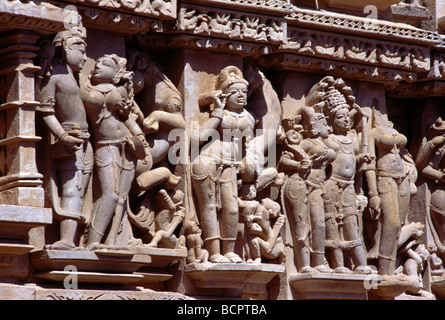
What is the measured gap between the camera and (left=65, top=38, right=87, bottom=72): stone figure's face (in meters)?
10.0

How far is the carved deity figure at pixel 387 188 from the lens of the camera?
12.2 meters

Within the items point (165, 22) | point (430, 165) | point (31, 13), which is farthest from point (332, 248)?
point (31, 13)

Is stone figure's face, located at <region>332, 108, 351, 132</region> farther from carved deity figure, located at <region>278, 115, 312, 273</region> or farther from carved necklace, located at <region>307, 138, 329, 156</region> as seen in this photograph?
carved deity figure, located at <region>278, 115, 312, 273</region>

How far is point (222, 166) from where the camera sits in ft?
35.9

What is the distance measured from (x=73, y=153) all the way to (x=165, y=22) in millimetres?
1438

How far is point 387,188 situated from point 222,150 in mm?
1928

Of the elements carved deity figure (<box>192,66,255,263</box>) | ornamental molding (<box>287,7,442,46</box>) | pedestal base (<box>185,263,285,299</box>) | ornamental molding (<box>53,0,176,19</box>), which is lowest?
pedestal base (<box>185,263,285,299</box>)

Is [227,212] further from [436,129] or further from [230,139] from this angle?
[436,129]

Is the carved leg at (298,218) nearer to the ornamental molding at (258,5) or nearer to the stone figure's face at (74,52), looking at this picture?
the ornamental molding at (258,5)

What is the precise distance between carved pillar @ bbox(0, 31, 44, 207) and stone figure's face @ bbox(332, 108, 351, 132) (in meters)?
3.12

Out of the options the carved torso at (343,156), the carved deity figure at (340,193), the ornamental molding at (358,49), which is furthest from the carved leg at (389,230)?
the ornamental molding at (358,49)

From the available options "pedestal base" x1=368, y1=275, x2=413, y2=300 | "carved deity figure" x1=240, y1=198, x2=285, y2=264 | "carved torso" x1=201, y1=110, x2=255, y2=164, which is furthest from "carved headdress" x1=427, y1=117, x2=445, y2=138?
"carved torso" x1=201, y1=110, x2=255, y2=164

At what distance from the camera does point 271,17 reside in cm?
1132

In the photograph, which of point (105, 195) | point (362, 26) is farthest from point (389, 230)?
point (105, 195)
